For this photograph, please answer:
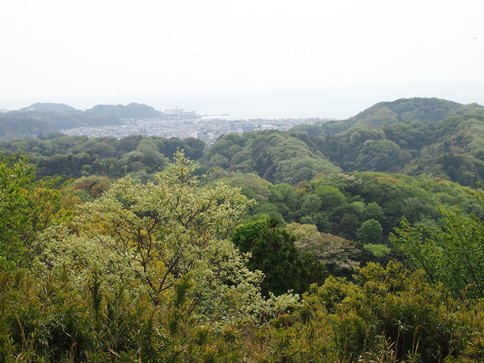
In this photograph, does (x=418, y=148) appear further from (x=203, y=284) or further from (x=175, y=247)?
(x=203, y=284)

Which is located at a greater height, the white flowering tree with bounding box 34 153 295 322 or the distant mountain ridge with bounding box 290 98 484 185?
the white flowering tree with bounding box 34 153 295 322

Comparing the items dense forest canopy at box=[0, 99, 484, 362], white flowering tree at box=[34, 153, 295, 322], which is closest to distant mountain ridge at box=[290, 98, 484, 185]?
dense forest canopy at box=[0, 99, 484, 362]

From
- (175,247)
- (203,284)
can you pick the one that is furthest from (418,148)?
(203,284)

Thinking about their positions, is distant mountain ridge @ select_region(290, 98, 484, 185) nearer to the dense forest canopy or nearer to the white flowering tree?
the dense forest canopy

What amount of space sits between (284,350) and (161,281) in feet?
19.3

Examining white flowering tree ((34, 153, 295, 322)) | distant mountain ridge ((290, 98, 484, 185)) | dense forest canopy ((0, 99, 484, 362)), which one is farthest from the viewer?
distant mountain ridge ((290, 98, 484, 185))

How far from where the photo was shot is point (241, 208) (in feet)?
33.7

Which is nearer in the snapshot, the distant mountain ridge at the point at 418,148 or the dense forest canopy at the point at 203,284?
the dense forest canopy at the point at 203,284

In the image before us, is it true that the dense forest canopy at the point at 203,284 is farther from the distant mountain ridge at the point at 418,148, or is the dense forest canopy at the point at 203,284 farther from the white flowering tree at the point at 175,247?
the distant mountain ridge at the point at 418,148

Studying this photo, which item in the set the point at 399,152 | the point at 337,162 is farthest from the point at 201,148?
the point at 399,152

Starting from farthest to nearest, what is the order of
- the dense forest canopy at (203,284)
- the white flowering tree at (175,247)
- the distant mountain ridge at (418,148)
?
the distant mountain ridge at (418,148), the white flowering tree at (175,247), the dense forest canopy at (203,284)

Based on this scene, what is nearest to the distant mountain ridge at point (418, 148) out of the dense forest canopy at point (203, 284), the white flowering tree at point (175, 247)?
the dense forest canopy at point (203, 284)

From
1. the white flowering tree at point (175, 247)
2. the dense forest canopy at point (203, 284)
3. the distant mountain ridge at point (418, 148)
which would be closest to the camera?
the dense forest canopy at point (203, 284)

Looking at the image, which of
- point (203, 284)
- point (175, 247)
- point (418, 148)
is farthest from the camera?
point (418, 148)
